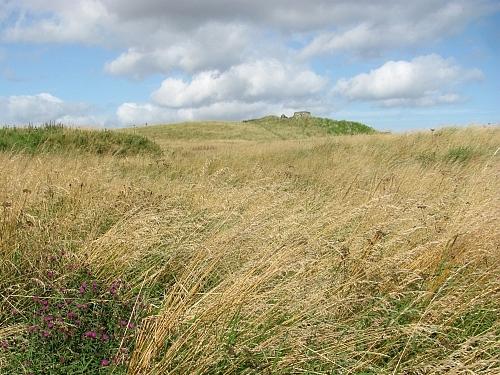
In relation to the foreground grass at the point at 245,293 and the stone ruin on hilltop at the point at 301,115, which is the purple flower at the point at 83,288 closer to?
the foreground grass at the point at 245,293

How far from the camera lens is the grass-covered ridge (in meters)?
13.2

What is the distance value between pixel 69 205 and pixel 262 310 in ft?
9.12

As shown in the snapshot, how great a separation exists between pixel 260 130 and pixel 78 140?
87.3 feet

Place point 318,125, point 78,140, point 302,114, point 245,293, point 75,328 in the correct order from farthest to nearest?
point 302,114 < point 318,125 < point 78,140 < point 75,328 < point 245,293

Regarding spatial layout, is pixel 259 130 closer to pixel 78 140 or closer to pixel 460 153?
pixel 78 140

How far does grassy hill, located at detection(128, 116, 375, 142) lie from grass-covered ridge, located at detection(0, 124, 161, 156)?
690 inches

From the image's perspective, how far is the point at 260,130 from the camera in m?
39.8

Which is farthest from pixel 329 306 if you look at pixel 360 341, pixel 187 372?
pixel 187 372

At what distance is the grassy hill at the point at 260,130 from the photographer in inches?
1407

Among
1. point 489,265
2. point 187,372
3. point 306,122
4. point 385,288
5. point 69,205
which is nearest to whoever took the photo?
point 187,372

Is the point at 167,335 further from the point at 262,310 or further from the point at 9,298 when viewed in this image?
the point at 9,298

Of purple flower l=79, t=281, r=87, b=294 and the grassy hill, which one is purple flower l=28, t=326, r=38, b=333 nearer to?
purple flower l=79, t=281, r=87, b=294

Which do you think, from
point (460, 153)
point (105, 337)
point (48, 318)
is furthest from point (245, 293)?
point (460, 153)

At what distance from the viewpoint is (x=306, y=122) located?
43531 millimetres
